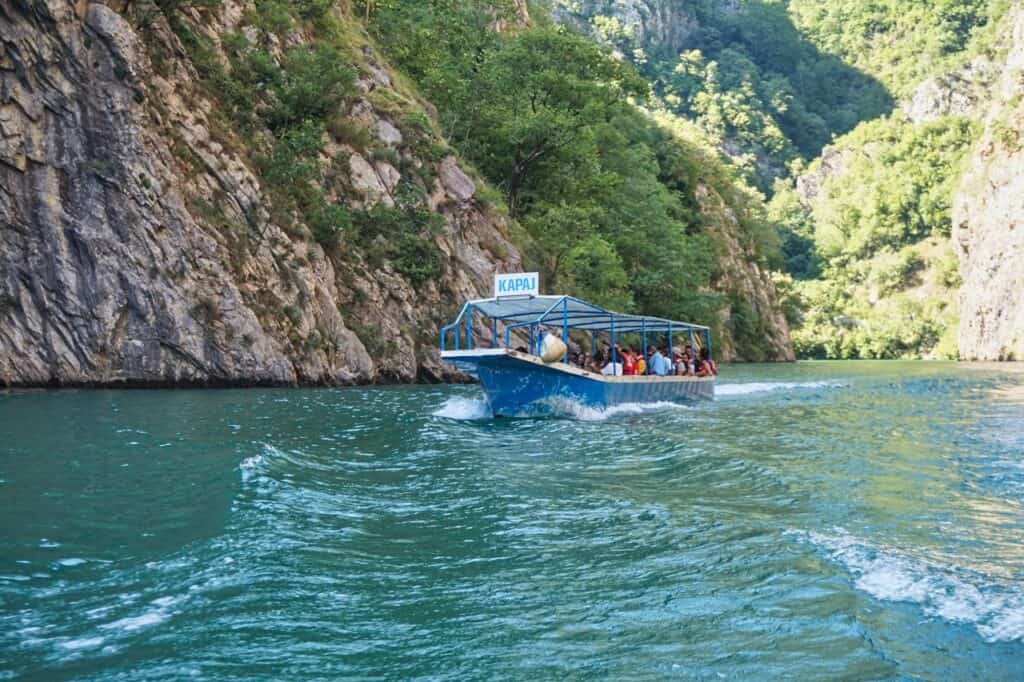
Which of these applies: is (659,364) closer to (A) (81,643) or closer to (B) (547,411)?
(B) (547,411)

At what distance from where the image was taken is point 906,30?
184 m

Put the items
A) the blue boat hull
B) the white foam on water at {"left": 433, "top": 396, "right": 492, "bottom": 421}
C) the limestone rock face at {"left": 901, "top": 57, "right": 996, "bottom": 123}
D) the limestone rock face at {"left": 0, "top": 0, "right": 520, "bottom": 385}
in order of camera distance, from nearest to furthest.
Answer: the blue boat hull < the white foam on water at {"left": 433, "top": 396, "right": 492, "bottom": 421} < the limestone rock face at {"left": 0, "top": 0, "right": 520, "bottom": 385} < the limestone rock face at {"left": 901, "top": 57, "right": 996, "bottom": 123}

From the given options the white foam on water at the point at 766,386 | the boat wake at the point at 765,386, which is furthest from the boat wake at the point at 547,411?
the white foam on water at the point at 766,386

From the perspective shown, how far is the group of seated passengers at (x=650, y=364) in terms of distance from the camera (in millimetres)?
29141

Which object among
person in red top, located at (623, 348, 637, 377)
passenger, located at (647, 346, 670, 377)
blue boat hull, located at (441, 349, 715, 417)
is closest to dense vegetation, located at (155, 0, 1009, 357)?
passenger, located at (647, 346, 670, 377)

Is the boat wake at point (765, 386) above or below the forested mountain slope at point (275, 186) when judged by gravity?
below

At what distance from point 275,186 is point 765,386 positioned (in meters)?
21.8

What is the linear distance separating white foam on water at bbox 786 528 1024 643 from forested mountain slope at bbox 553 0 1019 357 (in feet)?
293

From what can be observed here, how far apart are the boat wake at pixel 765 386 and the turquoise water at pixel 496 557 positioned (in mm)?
19144

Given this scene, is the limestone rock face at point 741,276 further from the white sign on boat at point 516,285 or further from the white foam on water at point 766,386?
the white sign on boat at point 516,285

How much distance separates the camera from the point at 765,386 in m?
41.5

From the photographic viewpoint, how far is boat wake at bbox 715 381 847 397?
126 ft

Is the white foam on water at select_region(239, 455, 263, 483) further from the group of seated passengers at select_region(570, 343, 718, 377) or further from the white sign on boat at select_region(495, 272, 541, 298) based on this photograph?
the group of seated passengers at select_region(570, 343, 718, 377)

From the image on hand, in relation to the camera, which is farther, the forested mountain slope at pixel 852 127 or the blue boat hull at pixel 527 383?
the forested mountain slope at pixel 852 127
